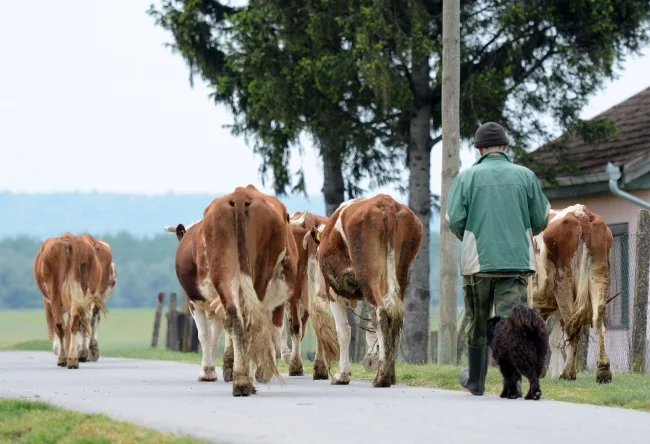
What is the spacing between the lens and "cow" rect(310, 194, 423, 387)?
1427 cm

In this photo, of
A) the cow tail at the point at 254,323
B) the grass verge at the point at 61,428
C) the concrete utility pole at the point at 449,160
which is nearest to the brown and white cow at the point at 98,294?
the concrete utility pole at the point at 449,160

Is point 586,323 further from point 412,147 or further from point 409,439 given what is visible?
point 412,147

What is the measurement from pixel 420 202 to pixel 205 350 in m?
13.4

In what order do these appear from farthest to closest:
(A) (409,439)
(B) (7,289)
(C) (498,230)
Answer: (B) (7,289), (C) (498,230), (A) (409,439)

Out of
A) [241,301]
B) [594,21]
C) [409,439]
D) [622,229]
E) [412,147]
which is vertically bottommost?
[409,439]

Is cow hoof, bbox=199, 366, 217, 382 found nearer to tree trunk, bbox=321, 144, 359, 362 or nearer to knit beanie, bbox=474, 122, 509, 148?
knit beanie, bbox=474, 122, 509, 148

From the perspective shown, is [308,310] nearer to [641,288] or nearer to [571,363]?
[571,363]

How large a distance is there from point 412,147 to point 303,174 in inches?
138

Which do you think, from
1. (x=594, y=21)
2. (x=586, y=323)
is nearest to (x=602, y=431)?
(x=586, y=323)

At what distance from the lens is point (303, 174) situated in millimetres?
31688

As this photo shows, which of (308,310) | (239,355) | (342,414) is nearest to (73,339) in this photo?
(308,310)

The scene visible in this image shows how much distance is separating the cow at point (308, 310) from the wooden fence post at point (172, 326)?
17.6 metres

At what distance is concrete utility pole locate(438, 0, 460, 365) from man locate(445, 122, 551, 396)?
29.7 feet

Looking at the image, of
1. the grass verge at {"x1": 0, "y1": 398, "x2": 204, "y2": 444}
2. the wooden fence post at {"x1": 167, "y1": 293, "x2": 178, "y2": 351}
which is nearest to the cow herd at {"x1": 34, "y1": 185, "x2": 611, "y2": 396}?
the grass verge at {"x1": 0, "y1": 398, "x2": 204, "y2": 444}
